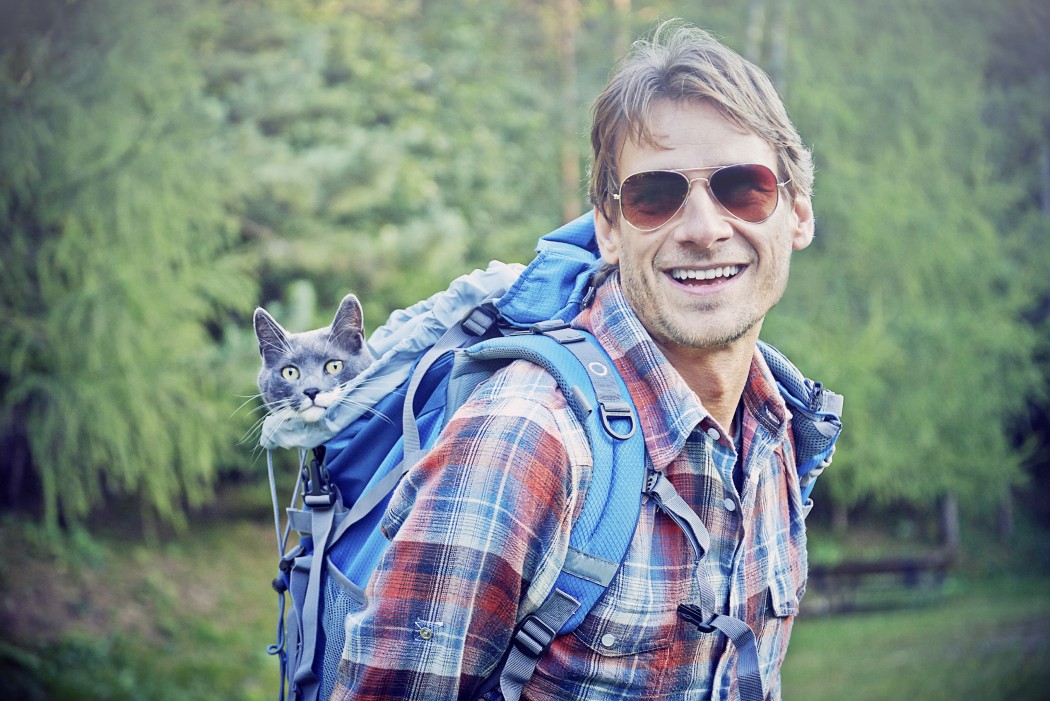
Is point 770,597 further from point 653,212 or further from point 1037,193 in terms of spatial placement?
point 1037,193

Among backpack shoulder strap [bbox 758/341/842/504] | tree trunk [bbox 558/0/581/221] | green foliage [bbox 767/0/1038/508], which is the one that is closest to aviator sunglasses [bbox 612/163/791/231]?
backpack shoulder strap [bbox 758/341/842/504]

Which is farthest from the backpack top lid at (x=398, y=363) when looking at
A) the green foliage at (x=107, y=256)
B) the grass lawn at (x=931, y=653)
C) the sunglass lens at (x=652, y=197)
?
the grass lawn at (x=931, y=653)

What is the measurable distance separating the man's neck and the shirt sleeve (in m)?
0.47

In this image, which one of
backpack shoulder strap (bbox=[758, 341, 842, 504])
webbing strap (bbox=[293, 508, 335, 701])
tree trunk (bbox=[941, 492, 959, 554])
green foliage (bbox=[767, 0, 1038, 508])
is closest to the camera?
webbing strap (bbox=[293, 508, 335, 701])

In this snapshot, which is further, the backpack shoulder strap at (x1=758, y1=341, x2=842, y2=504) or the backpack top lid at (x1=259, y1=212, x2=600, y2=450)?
the backpack shoulder strap at (x1=758, y1=341, x2=842, y2=504)

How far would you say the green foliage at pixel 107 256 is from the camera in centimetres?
699

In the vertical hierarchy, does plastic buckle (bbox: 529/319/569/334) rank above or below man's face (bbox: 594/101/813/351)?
below

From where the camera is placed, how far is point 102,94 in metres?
7.21

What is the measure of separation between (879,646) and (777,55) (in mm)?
7211

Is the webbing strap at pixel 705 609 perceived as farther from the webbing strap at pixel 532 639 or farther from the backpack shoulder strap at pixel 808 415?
the backpack shoulder strap at pixel 808 415

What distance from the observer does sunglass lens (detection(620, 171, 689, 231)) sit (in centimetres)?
180

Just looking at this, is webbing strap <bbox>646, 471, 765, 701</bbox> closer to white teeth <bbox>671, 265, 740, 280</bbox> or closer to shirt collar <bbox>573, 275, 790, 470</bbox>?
shirt collar <bbox>573, 275, 790, 470</bbox>

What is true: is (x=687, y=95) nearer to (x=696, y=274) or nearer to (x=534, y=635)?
(x=696, y=274)

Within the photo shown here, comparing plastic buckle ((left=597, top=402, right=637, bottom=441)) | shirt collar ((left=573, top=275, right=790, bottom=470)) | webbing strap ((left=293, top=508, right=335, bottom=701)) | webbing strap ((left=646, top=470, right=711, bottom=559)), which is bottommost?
webbing strap ((left=293, top=508, right=335, bottom=701))
